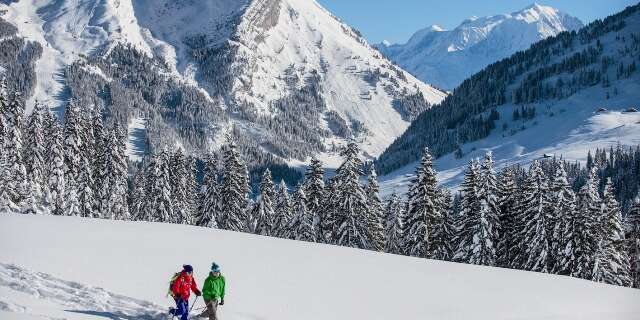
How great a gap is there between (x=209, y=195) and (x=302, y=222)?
9880 millimetres

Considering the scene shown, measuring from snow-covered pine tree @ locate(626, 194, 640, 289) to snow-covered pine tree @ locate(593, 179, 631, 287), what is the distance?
394cm

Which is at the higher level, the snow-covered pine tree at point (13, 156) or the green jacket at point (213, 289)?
the snow-covered pine tree at point (13, 156)

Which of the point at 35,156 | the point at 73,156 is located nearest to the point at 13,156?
the point at 35,156

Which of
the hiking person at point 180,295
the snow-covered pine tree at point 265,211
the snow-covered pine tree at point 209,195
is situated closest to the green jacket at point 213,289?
the hiking person at point 180,295

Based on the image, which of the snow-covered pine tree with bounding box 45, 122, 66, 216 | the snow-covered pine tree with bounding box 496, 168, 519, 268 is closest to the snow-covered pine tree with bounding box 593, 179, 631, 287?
the snow-covered pine tree with bounding box 496, 168, 519, 268

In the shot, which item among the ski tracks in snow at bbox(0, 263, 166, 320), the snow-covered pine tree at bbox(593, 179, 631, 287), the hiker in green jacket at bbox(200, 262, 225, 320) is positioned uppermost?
the snow-covered pine tree at bbox(593, 179, 631, 287)

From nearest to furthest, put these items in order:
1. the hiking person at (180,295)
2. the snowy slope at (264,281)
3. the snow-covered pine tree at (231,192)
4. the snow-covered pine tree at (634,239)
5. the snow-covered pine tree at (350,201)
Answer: the hiking person at (180,295) → the snowy slope at (264,281) → the snow-covered pine tree at (350,201) → the snow-covered pine tree at (634,239) → the snow-covered pine tree at (231,192)

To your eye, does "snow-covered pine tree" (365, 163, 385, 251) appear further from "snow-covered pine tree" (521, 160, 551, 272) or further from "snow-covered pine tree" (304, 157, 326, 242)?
"snow-covered pine tree" (521, 160, 551, 272)

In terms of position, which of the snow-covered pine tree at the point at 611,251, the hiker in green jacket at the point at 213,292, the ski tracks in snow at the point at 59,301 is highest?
the snow-covered pine tree at the point at 611,251

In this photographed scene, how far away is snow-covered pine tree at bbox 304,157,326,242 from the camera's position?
53.9 meters

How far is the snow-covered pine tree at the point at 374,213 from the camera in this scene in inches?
2044

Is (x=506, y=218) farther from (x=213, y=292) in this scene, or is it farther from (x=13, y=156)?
(x=13, y=156)

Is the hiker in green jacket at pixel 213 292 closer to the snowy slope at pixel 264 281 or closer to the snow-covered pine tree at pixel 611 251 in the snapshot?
the snowy slope at pixel 264 281

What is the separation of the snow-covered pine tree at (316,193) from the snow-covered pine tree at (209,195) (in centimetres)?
937
